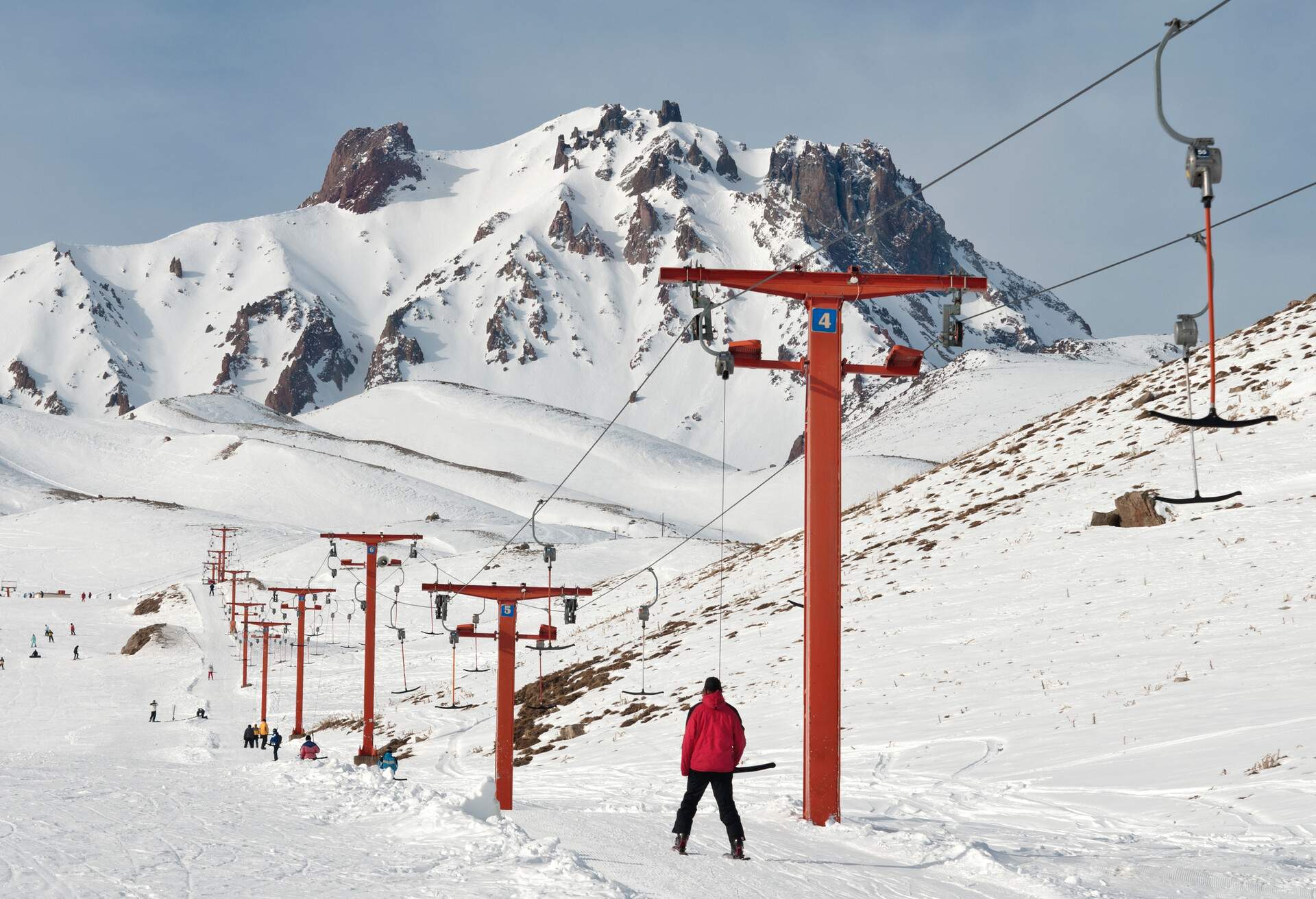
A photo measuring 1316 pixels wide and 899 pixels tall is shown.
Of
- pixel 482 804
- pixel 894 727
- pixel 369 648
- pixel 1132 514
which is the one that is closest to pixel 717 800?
pixel 482 804

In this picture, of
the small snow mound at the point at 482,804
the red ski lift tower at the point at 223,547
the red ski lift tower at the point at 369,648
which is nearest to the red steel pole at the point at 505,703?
the small snow mound at the point at 482,804

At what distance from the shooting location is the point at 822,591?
14.5m

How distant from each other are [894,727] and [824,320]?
29.5ft

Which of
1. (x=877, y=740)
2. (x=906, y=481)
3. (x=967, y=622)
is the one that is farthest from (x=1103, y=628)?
(x=906, y=481)

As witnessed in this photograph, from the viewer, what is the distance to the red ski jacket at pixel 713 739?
11.8 meters

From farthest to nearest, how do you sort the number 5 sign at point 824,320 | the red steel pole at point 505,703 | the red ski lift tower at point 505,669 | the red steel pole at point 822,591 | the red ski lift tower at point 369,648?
the red ski lift tower at point 369,648
the red ski lift tower at point 505,669
the red steel pole at point 505,703
the number 5 sign at point 824,320
the red steel pole at point 822,591

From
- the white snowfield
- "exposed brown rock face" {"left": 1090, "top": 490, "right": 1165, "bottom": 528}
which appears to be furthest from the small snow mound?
"exposed brown rock face" {"left": 1090, "top": 490, "right": 1165, "bottom": 528}

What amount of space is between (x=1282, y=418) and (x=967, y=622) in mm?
17050

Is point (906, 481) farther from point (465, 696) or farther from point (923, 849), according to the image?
point (923, 849)

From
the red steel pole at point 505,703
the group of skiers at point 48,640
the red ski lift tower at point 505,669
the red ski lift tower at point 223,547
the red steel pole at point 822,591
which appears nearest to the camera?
the red steel pole at point 822,591

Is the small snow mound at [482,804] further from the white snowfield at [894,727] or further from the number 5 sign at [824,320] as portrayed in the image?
the number 5 sign at [824,320]

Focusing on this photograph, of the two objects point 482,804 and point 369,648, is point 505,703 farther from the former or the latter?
point 369,648

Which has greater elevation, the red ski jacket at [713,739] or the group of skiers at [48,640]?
the red ski jacket at [713,739]

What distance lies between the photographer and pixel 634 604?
57.8m
